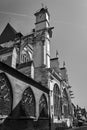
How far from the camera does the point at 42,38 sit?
2166 centimetres

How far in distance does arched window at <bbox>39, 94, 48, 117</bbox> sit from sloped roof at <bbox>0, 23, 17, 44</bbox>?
13.1 metres

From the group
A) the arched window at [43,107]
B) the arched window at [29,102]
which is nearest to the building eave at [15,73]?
the arched window at [29,102]

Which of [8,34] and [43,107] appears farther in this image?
[8,34]

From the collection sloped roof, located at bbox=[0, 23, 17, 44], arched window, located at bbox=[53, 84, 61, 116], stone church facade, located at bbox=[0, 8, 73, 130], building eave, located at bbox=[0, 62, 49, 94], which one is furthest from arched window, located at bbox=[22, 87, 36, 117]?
sloped roof, located at bbox=[0, 23, 17, 44]

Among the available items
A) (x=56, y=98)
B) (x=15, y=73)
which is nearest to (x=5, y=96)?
(x=15, y=73)

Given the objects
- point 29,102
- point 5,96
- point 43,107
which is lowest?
point 43,107

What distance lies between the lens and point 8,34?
87.8 feet

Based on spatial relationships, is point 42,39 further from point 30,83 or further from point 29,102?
point 29,102

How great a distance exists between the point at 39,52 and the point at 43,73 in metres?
4.10

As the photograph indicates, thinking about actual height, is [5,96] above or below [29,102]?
above

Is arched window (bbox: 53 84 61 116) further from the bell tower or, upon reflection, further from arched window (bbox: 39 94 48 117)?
the bell tower

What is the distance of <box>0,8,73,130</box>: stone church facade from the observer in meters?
9.96

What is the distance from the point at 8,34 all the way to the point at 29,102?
58.6 feet

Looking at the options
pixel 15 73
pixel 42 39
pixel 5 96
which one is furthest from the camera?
pixel 42 39
